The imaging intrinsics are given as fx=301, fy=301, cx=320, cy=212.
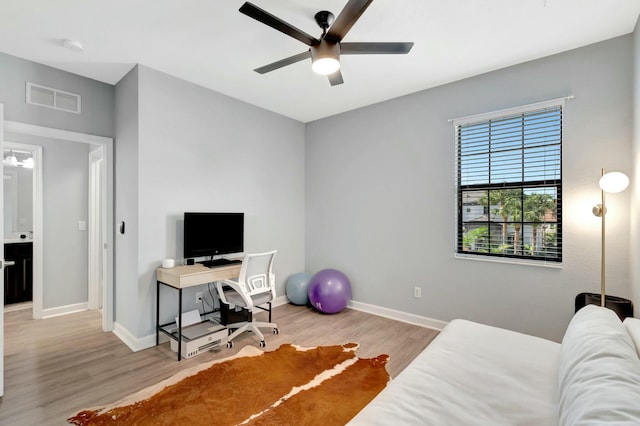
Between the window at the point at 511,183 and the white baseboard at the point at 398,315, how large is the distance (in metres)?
0.88

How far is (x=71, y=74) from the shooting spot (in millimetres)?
3027

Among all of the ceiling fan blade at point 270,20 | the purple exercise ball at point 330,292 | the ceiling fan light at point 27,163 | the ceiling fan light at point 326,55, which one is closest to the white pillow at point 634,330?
the ceiling fan light at point 326,55

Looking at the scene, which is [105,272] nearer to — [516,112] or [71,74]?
[71,74]

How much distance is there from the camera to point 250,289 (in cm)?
300

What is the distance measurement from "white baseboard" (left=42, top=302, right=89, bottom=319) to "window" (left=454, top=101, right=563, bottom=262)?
4855 mm

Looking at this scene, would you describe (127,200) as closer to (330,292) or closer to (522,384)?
(330,292)

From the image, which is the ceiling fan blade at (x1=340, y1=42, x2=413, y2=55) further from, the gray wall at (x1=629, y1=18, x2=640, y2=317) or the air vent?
the air vent

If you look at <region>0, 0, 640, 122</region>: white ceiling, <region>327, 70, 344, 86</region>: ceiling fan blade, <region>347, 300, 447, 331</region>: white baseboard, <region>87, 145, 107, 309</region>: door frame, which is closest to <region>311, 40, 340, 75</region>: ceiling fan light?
<region>327, 70, 344, 86</region>: ceiling fan blade

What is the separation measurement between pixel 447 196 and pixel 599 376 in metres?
2.49

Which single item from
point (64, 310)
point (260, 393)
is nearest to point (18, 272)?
point (64, 310)

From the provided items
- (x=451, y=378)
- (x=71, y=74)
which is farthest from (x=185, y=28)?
(x=451, y=378)

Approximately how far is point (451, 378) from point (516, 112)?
2.64m

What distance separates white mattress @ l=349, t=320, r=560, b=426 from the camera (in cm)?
107

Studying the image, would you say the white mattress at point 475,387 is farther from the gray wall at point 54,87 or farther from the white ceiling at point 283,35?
the gray wall at point 54,87
